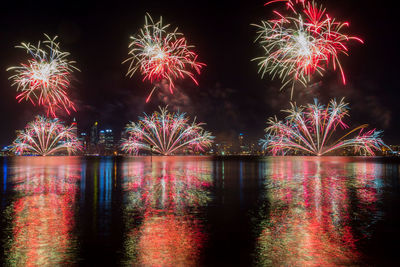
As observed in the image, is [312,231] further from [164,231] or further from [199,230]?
[164,231]

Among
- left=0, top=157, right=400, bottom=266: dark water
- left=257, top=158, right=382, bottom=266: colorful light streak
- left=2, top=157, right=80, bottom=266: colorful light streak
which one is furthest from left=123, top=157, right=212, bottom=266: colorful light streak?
left=257, top=158, right=382, bottom=266: colorful light streak

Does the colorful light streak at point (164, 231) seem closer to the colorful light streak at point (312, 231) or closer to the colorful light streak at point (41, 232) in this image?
the colorful light streak at point (41, 232)

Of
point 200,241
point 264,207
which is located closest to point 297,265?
point 200,241

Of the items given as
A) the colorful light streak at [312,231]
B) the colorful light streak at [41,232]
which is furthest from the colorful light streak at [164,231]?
the colorful light streak at [312,231]

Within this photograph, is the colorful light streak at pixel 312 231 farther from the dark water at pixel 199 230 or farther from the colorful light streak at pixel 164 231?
the colorful light streak at pixel 164 231

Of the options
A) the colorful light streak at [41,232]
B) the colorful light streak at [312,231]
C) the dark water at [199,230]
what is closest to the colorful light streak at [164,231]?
the dark water at [199,230]

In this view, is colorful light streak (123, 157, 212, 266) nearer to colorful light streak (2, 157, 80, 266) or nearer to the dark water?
the dark water

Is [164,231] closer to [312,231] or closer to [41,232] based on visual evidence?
[41,232]

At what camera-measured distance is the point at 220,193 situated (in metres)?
13.8

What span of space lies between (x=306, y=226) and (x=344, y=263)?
97.8 inches

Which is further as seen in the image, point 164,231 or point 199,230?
point 199,230

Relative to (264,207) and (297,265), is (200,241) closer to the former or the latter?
(297,265)

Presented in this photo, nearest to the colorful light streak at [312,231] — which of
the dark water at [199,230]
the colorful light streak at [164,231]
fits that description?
the dark water at [199,230]

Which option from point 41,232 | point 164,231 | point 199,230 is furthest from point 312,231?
point 41,232
